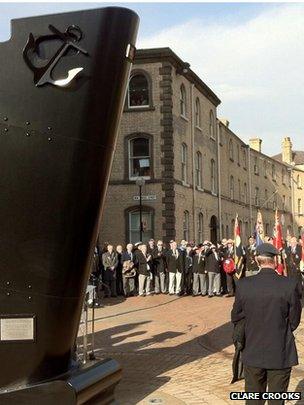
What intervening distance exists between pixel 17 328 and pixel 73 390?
A: 1.92 ft

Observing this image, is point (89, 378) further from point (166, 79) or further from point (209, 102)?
point (209, 102)

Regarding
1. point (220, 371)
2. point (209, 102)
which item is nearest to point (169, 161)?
point (209, 102)

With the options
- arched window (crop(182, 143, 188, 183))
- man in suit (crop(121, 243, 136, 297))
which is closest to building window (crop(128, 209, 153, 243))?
arched window (crop(182, 143, 188, 183))

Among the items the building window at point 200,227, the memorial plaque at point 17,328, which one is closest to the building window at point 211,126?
the building window at point 200,227

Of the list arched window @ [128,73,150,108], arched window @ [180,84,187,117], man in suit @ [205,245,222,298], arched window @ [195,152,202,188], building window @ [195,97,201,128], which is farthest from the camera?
building window @ [195,97,201,128]

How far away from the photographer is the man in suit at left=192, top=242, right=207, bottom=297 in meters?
17.4

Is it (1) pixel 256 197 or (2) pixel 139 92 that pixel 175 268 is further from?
(1) pixel 256 197

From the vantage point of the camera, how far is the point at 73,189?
3.91 meters

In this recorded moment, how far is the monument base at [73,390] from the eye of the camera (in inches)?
151

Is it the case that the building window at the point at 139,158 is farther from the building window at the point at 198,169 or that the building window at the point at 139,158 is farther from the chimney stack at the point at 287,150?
the chimney stack at the point at 287,150

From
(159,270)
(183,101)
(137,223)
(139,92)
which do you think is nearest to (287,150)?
(183,101)

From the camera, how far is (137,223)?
26.0 m

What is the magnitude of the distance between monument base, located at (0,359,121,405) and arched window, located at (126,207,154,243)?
21.1 m

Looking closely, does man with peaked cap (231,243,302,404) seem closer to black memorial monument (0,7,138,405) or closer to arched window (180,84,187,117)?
black memorial monument (0,7,138,405)
